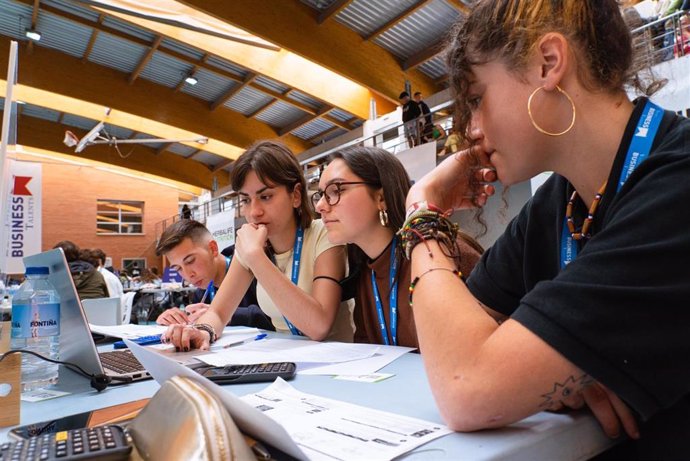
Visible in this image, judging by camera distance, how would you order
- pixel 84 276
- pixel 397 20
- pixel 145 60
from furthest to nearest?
pixel 145 60 → pixel 397 20 → pixel 84 276

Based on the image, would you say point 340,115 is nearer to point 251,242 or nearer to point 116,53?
point 116,53

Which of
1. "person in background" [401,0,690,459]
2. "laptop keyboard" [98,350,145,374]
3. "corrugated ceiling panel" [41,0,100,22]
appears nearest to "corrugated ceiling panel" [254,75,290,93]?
"corrugated ceiling panel" [41,0,100,22]

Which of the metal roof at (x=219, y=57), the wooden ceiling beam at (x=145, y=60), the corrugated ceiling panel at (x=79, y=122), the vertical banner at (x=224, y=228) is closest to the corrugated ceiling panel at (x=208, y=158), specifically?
the corrugated ceiling panel at (x=79, y=122)

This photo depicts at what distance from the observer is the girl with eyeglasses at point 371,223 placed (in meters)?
1.41

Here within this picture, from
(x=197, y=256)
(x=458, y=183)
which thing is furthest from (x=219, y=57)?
(x=458, y=183)

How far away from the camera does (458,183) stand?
1044mm

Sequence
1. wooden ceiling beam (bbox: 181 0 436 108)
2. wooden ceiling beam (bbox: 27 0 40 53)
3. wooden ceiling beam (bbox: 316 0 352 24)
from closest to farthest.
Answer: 1. wooden ceiling beam (bbox: 181 0 436 108)
2. wooden ceiling beam (bbox: 316 0 352 24)
3. wooden ceiling beam (bbox: 27 0 40 53)

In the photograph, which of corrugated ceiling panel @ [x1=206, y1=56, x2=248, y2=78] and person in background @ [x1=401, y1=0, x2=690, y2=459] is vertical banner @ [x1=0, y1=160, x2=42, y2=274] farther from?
corrugated ceiling panel @ [x1=206, y1=56, x2=248, y2=78]

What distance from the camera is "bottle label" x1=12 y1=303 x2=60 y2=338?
3.40ft

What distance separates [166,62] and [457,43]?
999 cm

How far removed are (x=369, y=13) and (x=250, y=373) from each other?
277 inches

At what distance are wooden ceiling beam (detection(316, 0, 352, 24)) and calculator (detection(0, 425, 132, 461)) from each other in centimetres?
698

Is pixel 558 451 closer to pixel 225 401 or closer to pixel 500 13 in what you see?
pixel 225 401

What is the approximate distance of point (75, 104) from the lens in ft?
36.7
